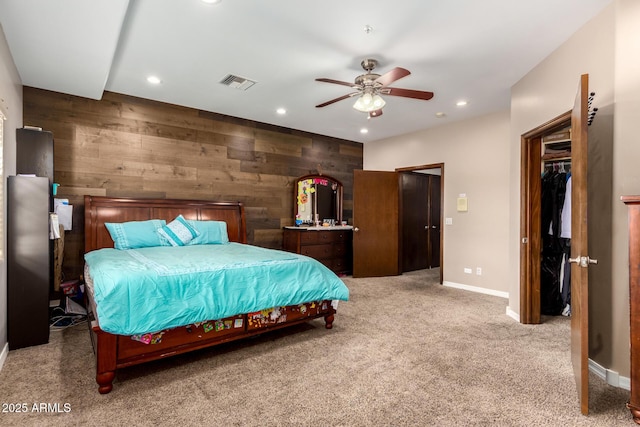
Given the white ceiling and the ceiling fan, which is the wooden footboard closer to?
the ceiling fan

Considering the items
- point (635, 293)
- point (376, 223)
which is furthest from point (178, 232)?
point (635, 293)

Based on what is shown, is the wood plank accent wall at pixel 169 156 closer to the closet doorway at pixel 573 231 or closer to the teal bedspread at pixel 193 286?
the teal bedspread at pixel 193 286

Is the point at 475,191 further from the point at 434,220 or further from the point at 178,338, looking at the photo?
the point at 178,338

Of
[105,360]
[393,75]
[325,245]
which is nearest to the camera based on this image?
[105,360]

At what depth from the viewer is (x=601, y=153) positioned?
243 cm

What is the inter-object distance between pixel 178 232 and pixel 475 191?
4.24 m

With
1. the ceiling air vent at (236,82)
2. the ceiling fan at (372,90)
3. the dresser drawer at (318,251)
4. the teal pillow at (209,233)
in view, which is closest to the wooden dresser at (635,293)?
the ceiling fan at (372,90)

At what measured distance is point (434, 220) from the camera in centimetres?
720

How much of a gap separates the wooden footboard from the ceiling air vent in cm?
256

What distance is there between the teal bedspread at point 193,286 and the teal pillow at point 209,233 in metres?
0.88

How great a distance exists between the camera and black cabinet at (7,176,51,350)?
2729 millimetres

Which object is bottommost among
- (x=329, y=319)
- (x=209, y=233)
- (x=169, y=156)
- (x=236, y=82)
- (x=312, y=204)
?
(x=329, y=319)

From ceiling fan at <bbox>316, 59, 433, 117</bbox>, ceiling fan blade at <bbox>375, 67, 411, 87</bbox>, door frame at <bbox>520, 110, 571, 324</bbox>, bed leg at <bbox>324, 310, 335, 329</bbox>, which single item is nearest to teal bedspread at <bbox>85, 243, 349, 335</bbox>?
bed leg at <bbox>324, 310, 335, 329</bbox>

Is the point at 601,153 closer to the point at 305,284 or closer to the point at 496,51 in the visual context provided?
the point at 496,51
